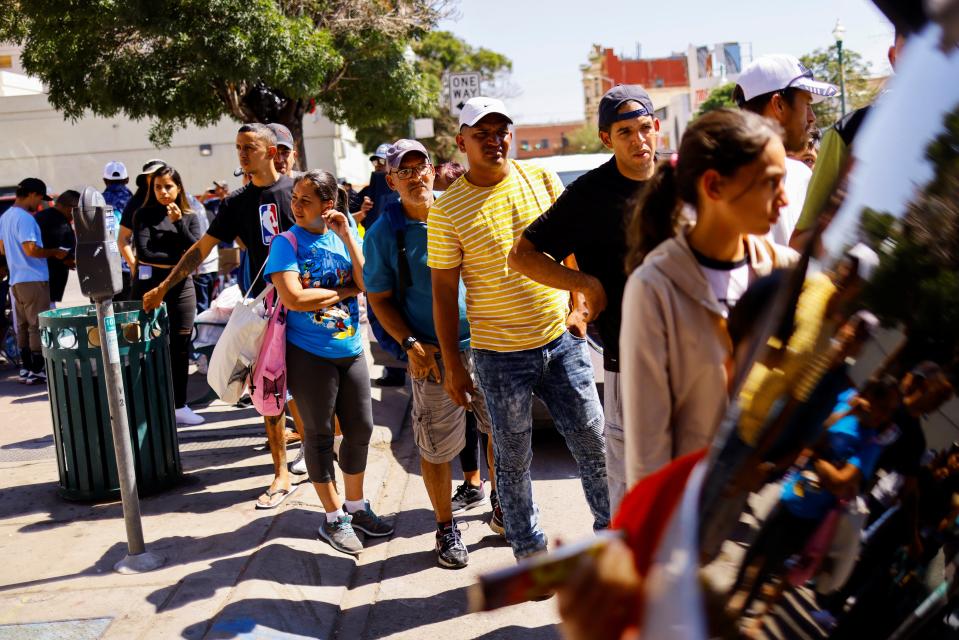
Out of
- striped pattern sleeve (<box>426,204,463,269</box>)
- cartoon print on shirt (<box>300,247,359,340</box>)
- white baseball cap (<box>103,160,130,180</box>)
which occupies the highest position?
white baseball cap (<box>103,160,130,180</box>)

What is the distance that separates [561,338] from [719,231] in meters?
2.29

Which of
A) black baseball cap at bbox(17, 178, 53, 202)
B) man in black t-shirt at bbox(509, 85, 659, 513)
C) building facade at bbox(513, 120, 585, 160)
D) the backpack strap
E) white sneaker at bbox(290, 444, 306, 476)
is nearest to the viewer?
man in black t-shirt at bbox(509, 85, 659, 513)

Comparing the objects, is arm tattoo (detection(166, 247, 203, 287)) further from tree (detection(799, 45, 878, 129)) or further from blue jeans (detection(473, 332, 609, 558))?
tree (detection(799, 45, 878, 129))

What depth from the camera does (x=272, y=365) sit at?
5051mm

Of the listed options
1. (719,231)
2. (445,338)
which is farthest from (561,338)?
(719,231)

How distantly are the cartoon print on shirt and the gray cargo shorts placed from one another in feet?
1.67

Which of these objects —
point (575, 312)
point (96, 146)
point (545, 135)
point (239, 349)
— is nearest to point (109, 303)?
point (239, 349)

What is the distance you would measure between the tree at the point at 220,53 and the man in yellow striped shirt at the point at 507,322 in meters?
14.0

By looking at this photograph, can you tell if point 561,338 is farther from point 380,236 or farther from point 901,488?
point 901,488

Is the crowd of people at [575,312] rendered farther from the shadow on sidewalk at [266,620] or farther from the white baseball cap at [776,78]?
the shadow on sidewalk at [266,620]

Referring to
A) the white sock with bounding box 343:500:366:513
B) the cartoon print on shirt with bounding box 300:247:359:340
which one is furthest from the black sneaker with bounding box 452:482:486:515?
the cartoon print on shirt with bounding box 300:247:359:340

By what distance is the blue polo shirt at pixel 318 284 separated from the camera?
4.84 meters

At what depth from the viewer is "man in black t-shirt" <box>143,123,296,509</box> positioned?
222 inches

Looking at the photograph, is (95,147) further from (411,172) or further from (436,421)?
(436,421)
